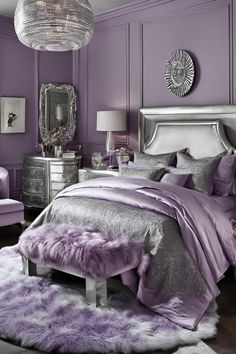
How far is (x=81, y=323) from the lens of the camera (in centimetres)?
289

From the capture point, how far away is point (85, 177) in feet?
19.8

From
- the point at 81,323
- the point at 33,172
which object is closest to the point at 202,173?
the point at 81,323

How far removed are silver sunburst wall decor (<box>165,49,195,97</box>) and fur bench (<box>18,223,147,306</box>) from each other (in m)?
2.56

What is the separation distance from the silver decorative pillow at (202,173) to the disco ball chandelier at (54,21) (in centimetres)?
184

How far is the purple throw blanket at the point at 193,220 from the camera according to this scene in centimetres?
330

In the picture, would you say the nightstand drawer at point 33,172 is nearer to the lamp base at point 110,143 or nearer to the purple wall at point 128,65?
the purple wall at point 128,65

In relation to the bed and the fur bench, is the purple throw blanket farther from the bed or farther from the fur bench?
the fur bench

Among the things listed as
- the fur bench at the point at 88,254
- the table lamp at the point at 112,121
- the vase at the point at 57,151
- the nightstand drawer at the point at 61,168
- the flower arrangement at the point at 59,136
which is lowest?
the fur bench at the point at 88,254

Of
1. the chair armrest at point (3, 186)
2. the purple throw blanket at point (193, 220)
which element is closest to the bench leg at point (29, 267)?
the purple throw blanket at point (193, 220)

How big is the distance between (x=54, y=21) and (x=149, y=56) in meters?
2.89

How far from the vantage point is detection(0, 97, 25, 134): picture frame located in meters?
6.45

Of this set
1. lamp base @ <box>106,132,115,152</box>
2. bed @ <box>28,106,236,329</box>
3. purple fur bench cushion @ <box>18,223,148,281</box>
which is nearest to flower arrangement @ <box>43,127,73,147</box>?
lamp base @ <box>106,132,115,152</box>

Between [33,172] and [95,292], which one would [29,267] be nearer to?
[95,292]

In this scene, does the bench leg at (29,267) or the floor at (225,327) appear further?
the bench leg at (29,267)
